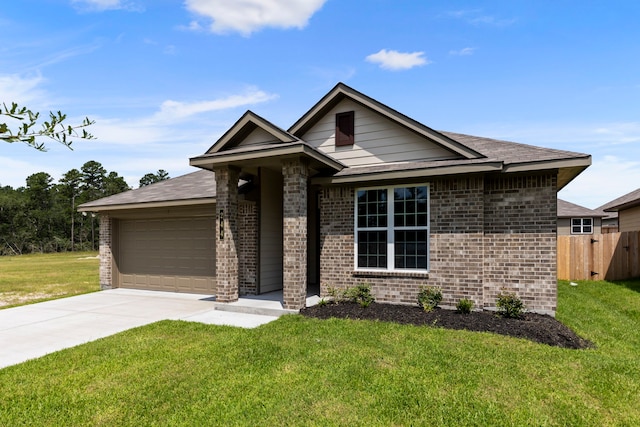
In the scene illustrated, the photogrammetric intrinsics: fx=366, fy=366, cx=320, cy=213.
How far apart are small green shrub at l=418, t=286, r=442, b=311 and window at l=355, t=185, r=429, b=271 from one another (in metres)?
0.46

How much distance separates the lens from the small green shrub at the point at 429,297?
7.81 metres

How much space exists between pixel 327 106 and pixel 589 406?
7875 millimetres

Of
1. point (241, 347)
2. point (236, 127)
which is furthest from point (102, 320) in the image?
point (236, 127)

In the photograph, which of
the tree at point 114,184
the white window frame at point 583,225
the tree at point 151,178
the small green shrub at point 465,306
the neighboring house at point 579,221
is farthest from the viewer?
the tree at point 151,178

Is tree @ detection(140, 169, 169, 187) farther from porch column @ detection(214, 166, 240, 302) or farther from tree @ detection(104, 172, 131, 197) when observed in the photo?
porch column @ detection(214, 166, 240, 302)

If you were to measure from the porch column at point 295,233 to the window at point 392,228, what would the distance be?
1.57 m

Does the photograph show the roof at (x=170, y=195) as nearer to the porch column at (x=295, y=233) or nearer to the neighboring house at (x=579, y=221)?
the porch column at (x=295, y=233)

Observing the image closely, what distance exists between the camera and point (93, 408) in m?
3.84

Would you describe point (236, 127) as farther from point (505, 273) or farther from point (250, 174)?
point (505, 273)

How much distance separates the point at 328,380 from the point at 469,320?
3625 mm

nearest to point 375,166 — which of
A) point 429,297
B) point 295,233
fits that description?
point 295,233

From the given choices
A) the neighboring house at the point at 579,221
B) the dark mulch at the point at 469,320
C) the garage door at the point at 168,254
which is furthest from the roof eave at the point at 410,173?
the neighboring house at the point at 579,221

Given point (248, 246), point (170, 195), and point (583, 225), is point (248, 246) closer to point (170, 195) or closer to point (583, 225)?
point (170, 195)

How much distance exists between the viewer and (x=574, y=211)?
78.5 ft
